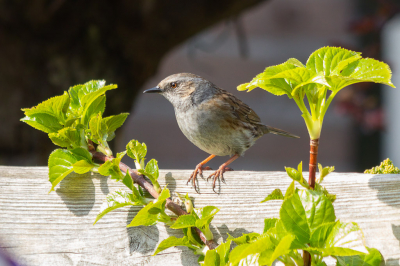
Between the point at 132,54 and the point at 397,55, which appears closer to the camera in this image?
the point at 132,54

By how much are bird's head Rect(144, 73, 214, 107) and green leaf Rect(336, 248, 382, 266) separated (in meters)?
1.31

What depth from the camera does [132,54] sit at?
3279 millimetres

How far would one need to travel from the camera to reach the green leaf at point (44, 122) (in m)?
1.32

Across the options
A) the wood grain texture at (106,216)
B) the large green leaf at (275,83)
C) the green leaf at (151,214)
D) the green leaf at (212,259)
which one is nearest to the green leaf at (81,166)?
the wood grain texture at (106,216)

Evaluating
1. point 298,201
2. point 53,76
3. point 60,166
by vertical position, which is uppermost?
point 298,201

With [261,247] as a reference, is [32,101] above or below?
below

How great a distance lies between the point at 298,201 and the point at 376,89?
4734 mm

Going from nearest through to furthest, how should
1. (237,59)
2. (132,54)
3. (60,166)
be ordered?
(60,166) < (132,54) < (237,59)

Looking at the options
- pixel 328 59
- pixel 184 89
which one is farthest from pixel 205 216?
pixel 184 89

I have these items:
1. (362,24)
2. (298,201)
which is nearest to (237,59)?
(362,24)

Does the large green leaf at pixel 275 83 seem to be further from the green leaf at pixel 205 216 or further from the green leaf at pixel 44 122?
the green leaf at pixel 44 122

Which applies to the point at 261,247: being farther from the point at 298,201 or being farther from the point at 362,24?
the point at 362,24

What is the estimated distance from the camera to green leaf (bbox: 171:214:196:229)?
108cm

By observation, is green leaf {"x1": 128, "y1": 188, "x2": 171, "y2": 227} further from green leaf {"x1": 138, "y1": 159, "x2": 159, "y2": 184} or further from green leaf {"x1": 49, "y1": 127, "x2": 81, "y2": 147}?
green leaf {"x1": 49, "y1": 127, "x2": 81, "y2": 147}
